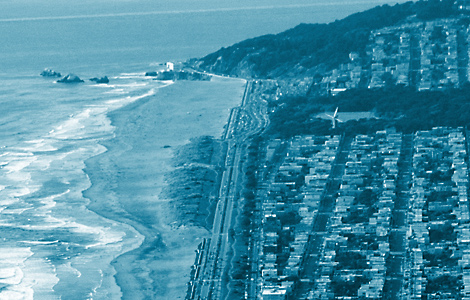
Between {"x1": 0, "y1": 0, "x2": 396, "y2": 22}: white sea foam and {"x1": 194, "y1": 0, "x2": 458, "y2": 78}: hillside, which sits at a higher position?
{"x1": 0, "y1": 0, "x2": 396, "y2": 22}: white sea foam

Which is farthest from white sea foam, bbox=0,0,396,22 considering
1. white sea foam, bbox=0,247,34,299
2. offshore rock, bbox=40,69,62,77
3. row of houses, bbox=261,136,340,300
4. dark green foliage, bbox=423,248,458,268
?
dark green foliage, bbox=423,248,458,268

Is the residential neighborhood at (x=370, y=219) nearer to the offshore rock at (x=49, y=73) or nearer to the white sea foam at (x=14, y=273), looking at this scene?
the white sea foam at (x=14, y=273)

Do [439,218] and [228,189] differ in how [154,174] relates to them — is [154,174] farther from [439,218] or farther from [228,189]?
[439,218]

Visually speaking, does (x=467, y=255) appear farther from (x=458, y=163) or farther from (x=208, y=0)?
(x=208, y=0)

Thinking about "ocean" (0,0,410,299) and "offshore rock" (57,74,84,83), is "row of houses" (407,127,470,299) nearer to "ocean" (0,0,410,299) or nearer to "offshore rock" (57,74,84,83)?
"ocean" (0,0,410,299)

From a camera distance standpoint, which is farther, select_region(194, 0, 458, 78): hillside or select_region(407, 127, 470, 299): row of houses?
select_region(194, 0, 458, 78): hillside

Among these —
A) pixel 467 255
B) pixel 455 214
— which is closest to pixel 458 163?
pixel 455 214

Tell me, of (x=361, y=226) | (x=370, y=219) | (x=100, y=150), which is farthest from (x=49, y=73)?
(x=361, y=226)
